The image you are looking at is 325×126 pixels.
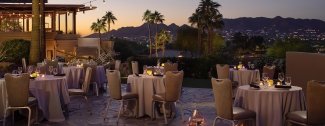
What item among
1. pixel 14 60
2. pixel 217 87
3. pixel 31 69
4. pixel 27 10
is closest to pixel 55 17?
pixel 27 10

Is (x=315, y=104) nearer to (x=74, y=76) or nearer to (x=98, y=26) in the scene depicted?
(x=74, y=76)

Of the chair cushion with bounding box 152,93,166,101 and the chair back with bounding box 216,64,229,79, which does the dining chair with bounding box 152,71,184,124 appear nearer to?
the chair cushion with bounding box 152,93,166,101

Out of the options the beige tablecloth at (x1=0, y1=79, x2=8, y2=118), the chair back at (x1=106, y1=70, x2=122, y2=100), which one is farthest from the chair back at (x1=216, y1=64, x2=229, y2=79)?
the beige tablecloth at (x1=0, y1=79, x2=8, y2=118)

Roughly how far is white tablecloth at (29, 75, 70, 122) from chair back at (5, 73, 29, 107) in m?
0.78

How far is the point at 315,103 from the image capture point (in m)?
6.29

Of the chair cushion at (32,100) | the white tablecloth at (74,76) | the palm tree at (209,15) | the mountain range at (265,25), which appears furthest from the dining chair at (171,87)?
the palm tree at (209,15)

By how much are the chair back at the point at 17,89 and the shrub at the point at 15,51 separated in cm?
1112

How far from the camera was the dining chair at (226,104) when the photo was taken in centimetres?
668

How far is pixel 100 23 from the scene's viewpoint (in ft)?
231

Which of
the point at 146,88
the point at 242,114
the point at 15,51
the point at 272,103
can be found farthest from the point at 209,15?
the point at 242,114

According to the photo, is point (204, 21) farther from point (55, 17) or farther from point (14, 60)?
point (14, 60)

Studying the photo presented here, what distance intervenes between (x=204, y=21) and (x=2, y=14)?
31869 millimetres

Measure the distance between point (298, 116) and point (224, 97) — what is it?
3.54 ft

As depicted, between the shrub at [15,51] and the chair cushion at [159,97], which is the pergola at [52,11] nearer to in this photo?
the shrub at [15,51]
